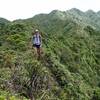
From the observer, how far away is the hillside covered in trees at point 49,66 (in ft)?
59.4

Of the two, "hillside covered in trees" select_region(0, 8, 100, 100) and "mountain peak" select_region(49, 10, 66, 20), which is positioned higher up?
"mountain peak" select_region(49, 10, 66, 20)

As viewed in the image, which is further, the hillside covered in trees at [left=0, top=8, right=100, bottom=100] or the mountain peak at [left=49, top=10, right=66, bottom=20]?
the mountain peak at [left=49, top=10, right=66, bottom=20]

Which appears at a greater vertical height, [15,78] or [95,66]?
[15,78]

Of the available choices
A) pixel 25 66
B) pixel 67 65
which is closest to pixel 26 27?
pixel 67 65

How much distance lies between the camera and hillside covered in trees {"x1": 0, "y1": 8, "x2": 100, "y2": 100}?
18.1m

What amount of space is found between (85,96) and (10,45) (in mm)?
12792

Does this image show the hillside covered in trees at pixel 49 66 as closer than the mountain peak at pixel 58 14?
Yes

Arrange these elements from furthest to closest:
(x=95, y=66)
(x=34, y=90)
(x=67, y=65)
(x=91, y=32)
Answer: (x=91, y=32) → (x=95, y=66) → (x=67, y=65) → (x=34, y=90)

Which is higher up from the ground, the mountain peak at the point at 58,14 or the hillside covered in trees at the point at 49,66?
the mountain peak at the point at 58,14

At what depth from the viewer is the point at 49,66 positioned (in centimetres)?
4109

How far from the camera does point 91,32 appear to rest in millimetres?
90250

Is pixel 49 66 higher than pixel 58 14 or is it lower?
lower

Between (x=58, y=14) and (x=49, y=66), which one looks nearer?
(x=49, y=66)

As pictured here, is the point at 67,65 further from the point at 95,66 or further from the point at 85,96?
the point at 95,66
